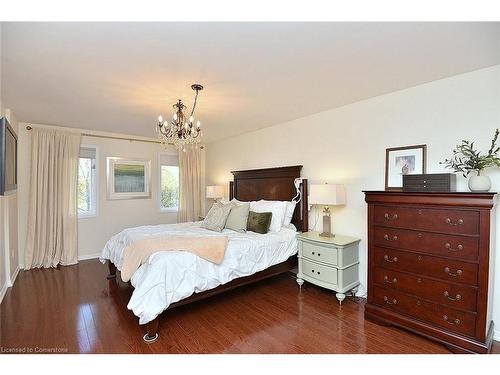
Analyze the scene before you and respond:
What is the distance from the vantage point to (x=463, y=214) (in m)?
1.88

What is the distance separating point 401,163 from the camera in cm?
259

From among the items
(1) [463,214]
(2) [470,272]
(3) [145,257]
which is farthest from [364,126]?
(3) [145,257]

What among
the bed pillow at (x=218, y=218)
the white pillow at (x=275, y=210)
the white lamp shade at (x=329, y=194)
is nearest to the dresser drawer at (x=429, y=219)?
the white lamp shade at (x=329, y=194)

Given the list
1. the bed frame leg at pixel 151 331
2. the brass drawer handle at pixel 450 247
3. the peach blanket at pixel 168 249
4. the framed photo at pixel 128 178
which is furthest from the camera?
the framed photo at pixel 128 178

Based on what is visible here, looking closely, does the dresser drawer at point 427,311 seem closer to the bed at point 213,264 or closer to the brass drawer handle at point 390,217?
the brass drawer handle at point 390,217

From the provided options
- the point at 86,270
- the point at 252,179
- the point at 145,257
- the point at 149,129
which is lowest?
the point at 86,270

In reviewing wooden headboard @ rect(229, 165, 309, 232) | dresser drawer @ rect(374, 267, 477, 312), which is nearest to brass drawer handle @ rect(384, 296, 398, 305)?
dresser drawer @ rect(374, 267, 477, 312)

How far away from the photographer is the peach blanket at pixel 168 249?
229 centimetres

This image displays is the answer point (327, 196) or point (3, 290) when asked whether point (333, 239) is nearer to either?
point (327, 196)

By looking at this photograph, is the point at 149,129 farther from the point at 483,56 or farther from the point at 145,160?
the point at 483,56

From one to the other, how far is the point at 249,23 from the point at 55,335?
2.85m

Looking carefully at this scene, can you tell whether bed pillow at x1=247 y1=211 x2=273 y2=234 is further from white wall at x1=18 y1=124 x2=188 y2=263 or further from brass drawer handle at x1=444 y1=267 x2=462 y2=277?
white wall at x1=18 y1=124 x2=188 y2=263

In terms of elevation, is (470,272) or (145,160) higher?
(145,160)

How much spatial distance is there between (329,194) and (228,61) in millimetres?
1792
